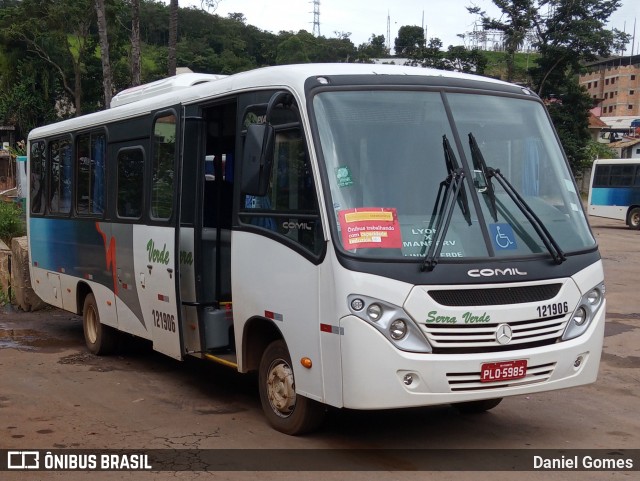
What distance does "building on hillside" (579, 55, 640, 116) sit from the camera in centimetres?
11644

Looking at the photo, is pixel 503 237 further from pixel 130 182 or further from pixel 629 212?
pixel 629 212

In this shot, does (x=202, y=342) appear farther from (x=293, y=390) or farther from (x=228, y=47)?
(x=228, y=47)

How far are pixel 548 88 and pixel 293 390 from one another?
48280 mm

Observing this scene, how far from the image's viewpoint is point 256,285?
23.2 ft

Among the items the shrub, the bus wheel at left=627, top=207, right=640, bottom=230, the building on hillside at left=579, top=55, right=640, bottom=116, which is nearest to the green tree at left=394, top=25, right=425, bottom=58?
the building on hillside at left=579, top=55, right=640, bottom=116

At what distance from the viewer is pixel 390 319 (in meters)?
5.89

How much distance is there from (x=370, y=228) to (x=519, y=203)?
1266 millimetres

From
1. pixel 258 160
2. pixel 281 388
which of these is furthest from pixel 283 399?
pixel 258 160

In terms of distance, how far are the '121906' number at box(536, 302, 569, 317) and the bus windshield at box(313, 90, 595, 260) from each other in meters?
0.40

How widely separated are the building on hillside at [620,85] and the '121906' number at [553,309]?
11491cm

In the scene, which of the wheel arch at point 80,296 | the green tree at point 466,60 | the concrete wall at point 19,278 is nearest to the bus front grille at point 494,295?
the wheel arch at point 80,296

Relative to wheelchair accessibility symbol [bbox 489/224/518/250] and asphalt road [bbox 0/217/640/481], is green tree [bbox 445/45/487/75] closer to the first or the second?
asphalt road [bbox 0/217/640/481]

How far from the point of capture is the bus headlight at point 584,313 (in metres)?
6.54

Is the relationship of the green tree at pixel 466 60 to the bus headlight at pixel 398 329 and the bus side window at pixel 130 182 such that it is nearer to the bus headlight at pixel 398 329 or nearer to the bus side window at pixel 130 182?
the bus side window at pixel 130 182
